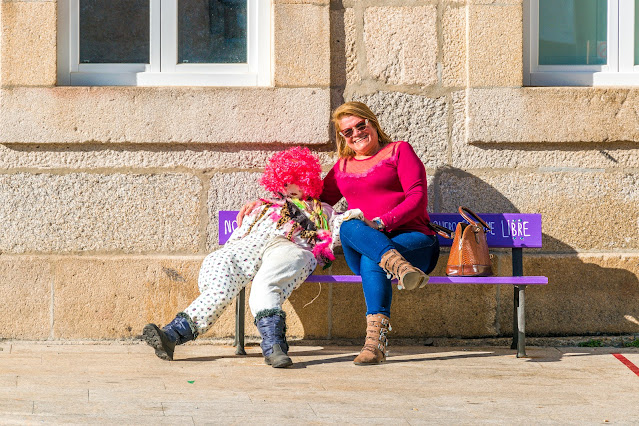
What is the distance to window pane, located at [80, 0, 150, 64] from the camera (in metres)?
5.32

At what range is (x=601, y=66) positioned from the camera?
17.9ft

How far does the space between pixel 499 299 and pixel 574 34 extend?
5.60ft

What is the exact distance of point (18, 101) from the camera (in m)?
5.06

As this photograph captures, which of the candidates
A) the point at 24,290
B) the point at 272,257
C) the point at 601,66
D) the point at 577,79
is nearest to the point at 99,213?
the point at 24,290

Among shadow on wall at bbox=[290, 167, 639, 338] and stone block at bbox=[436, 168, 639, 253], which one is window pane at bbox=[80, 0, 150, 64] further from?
stone block at bbox=[436, 168, 639, 253]

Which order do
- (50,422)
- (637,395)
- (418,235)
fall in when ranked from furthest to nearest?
(418,235) → (637,395) → (50,422)

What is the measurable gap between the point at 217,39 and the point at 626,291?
9.40 feet

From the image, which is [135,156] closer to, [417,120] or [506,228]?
[417,120]

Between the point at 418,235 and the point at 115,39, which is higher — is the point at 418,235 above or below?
below

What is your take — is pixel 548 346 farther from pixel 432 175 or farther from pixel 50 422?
pixel 50 422

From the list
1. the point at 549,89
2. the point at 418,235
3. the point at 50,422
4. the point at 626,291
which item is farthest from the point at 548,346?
the point at 50,422

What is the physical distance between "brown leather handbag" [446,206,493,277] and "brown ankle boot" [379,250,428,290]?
42cm

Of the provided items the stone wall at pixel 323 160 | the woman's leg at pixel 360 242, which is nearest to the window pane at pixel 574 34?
the stone wall at pixel 323 160

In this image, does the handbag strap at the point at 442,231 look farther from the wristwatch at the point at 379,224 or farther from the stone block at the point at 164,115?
the stone block at the point at 164,115
